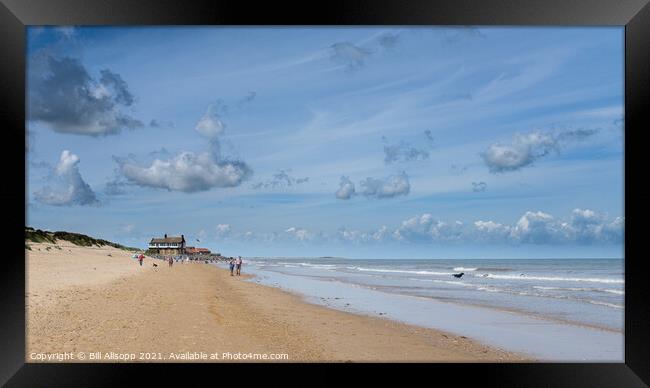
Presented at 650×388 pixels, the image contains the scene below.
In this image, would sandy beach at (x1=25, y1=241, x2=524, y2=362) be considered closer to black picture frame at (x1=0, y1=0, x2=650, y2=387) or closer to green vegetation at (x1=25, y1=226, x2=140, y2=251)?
black picture frame at (x1=0, y1=0, x2=650, y2=387)

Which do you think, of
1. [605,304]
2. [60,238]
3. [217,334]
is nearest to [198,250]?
[60,238]

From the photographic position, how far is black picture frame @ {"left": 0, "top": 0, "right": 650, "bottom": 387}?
458cm

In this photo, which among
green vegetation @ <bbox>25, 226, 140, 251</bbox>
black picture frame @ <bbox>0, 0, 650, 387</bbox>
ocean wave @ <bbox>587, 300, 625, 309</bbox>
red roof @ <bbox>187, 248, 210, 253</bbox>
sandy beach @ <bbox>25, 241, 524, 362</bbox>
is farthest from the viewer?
red roof @ <bbox>187, 248, 210, 253</bbox>

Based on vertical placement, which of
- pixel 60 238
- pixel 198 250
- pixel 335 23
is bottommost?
pixel 198 250

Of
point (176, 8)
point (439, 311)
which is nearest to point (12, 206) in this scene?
point (176, 8)

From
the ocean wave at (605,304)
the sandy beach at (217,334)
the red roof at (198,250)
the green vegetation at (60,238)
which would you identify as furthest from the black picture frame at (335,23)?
the red roof at (198,250)

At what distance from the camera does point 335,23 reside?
4797 mm

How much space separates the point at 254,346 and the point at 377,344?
1781mm

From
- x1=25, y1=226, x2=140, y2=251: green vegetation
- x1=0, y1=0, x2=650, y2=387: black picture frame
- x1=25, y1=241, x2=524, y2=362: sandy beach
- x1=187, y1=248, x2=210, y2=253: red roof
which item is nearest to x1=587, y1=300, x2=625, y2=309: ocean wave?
x1=25, y1=241, x2=524, y2=362: sandy beach

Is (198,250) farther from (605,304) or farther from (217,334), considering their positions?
(217,334)

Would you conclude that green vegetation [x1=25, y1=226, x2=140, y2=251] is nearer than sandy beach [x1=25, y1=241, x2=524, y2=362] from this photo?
No

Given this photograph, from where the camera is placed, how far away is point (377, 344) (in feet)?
23.2

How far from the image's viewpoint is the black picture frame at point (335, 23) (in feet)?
15.0

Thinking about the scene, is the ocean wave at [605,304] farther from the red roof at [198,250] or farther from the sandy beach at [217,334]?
the red roof at [198,250]
